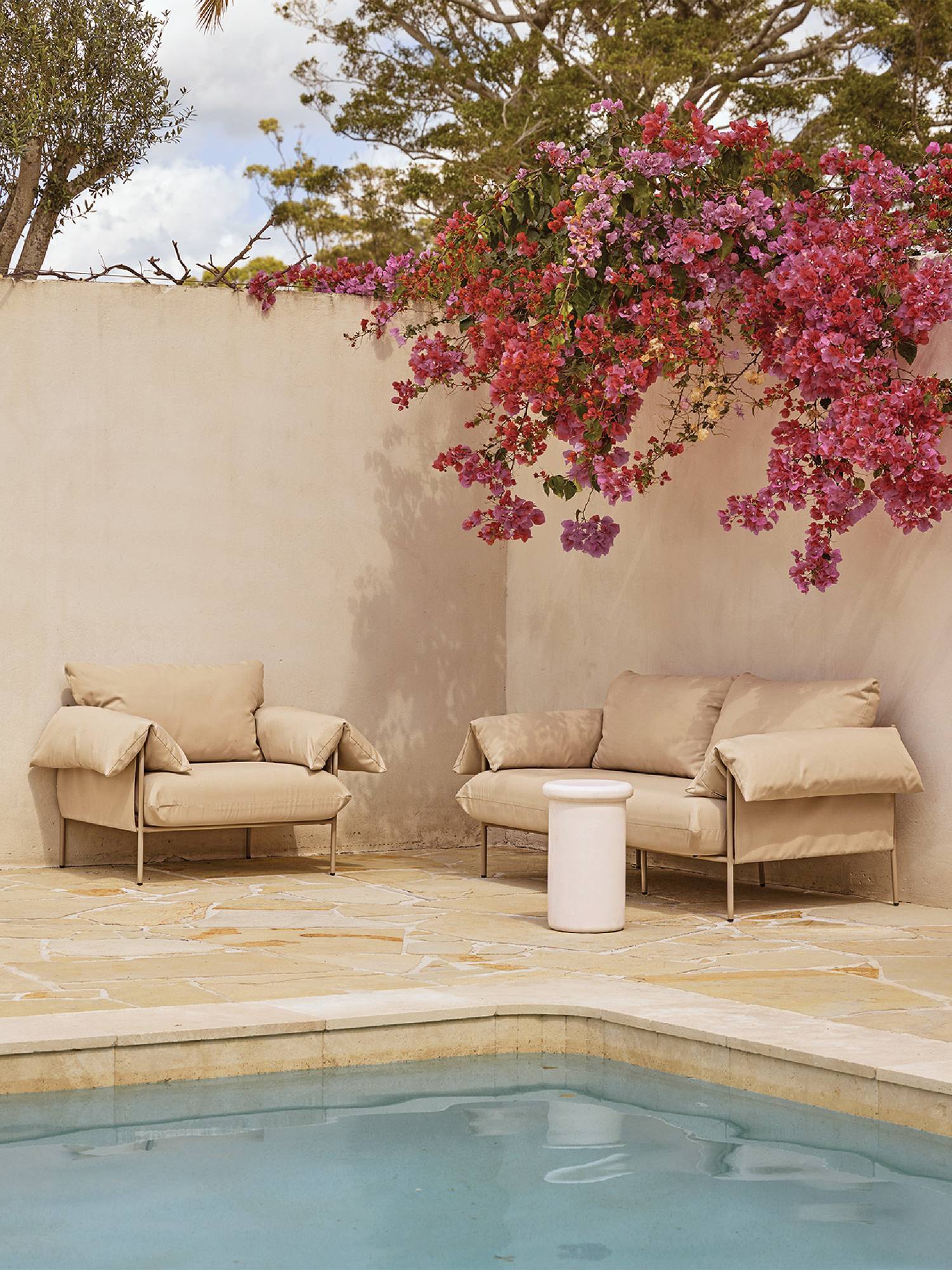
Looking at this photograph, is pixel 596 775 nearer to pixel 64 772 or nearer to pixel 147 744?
pixel 147 744

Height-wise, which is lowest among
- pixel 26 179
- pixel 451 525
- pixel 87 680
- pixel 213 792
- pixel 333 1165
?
pixel 333 1165

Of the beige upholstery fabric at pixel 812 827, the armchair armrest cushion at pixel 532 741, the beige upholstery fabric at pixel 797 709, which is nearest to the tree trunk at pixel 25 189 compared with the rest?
the armchair armrest cushion at pixel 532 741

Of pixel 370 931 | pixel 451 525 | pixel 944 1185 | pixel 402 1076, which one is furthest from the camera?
pixel 451 525

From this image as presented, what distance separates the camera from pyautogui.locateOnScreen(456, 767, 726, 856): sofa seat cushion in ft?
18.7

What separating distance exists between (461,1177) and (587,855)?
2364 millimetres

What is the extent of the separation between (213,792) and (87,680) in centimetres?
91

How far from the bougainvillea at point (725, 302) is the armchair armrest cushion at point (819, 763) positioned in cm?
66

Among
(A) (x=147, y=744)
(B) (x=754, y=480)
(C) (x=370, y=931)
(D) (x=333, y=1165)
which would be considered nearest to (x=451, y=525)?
(B) (x=754, y=480)

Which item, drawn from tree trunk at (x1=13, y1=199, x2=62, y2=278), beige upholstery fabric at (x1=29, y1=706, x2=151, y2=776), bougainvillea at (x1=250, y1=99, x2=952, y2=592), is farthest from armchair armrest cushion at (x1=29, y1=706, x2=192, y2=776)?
tree trunk at (x1=13, y1=199, x2=62, y2=278)

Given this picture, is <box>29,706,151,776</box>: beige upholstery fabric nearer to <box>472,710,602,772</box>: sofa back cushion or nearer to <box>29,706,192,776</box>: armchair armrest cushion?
<box>29,706,192,776</box>: armchair armrest cushion

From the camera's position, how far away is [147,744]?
21.0 ft

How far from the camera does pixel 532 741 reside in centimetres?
687

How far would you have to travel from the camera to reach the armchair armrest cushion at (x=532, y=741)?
268 inches

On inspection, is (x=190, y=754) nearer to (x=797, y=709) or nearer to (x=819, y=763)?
(x=797, y=709)
